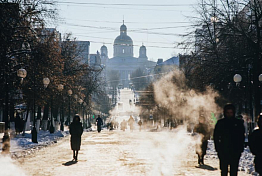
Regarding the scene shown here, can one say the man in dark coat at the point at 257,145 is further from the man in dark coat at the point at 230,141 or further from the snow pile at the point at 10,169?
the snow pile at the point at 10,169

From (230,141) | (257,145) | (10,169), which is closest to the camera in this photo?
(257,145)

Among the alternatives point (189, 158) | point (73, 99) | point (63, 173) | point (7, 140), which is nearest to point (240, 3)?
point (189, 158)

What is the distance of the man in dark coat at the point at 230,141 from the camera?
9.35m

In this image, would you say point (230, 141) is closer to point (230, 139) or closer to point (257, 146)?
point (230, 139)

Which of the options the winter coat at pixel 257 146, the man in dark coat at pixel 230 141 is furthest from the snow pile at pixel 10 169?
the winter coat at pixel 257 146

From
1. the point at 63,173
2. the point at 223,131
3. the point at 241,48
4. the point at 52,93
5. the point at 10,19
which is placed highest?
the point at 10,19

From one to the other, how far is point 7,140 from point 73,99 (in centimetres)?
3268

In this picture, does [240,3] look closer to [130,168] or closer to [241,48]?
[241,48]

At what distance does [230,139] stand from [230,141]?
4 centimetres

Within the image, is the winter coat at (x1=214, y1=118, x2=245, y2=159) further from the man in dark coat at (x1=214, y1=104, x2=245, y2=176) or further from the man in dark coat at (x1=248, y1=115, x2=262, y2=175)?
the man in dark coat at (x1=248, y1=115, x2=262, y2=175)

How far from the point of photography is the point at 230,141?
9.41 m

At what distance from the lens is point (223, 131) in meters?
9.52

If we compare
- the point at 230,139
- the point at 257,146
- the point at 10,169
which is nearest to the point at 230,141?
the point at 230,139

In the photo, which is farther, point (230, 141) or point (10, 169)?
point (10, 169)
